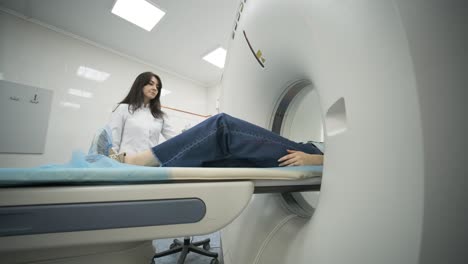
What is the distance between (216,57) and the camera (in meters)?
3.05

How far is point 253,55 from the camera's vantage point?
2.84 feet

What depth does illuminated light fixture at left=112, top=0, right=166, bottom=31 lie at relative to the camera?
210 cm

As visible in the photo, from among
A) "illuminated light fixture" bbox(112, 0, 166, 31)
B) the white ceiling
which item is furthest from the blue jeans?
"illuminated light fixture" bbox(112, 0, 166, 31)

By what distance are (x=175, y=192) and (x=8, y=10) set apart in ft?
10.8

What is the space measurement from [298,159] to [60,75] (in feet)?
9.83

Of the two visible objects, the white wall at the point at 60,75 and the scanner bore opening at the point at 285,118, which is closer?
the scanner bore opening at the point at 285,118

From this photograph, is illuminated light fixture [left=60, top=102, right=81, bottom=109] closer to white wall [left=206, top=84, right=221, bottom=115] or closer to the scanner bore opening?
white wall [left=206, top=84, right=221, bottom=115]

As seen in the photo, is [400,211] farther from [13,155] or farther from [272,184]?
[13,155]

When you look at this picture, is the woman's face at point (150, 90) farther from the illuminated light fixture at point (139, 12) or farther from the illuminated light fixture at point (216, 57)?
the illuminated light fixture at point (216, 57)

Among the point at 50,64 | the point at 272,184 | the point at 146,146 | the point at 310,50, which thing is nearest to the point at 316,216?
the point at 272,184

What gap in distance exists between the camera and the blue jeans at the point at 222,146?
26.4 inches

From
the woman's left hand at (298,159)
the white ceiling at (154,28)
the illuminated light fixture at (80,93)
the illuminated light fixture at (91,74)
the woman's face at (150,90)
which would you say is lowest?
the woman's left hand at (298,159)

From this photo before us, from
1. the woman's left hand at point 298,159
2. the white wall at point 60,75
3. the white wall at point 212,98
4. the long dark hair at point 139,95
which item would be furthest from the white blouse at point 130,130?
the white wall at point 212,98

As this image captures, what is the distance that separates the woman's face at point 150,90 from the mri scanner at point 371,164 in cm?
124
